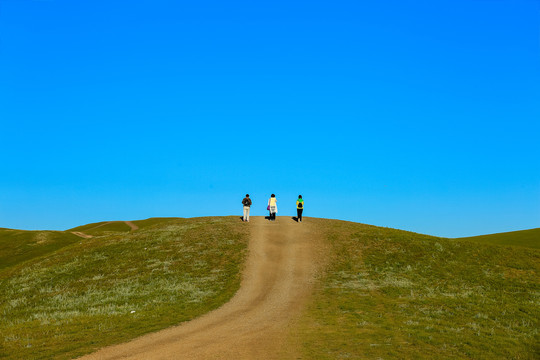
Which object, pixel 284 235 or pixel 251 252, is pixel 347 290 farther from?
pixel 284 235

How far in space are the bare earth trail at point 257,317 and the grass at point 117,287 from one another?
47.7 inches

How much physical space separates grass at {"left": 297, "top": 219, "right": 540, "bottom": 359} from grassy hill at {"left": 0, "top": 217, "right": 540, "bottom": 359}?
0.09 m

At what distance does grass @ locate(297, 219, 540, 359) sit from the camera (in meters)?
16.5

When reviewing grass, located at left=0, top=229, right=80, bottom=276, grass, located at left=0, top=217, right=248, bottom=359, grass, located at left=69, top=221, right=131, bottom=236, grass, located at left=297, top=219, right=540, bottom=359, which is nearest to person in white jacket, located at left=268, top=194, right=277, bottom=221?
grass, located at left=0, top=217, right=248, bottom=359

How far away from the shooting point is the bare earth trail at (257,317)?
15.2 m

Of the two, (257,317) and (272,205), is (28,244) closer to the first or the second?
(272,205)

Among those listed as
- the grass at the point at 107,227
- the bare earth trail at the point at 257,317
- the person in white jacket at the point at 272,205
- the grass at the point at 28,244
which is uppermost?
the grass at the point at 107,227

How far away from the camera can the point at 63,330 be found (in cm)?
1933

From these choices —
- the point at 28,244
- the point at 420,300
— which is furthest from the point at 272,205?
the point at 28,244

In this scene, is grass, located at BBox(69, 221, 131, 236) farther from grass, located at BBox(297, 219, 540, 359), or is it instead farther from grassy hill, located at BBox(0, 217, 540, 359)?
grass, located at BBox(297, 219, 540, 359)

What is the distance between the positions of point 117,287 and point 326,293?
16289 mm

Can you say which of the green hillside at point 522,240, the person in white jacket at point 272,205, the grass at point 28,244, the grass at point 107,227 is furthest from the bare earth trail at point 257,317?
the grass at point 107,227

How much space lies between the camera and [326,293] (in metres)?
26.8

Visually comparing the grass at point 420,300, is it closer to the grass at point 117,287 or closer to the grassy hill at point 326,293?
the grassy hill at point 326,293
